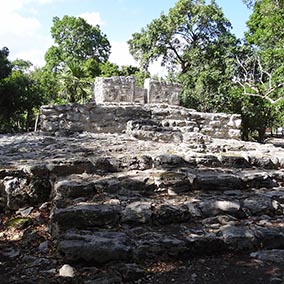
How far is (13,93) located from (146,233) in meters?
11.7

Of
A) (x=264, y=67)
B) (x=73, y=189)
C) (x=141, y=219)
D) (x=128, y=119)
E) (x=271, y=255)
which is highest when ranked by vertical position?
(x=264, y=67)

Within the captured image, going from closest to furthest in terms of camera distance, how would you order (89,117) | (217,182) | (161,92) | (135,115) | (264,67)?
1. (217,182)
2. (89,117)
3. (135,115)
4. (161,92)
5. (264,67)

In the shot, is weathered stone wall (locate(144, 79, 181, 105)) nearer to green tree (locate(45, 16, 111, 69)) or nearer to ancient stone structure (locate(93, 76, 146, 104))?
ancient stone structure (locate(93, 76, 146, 104))

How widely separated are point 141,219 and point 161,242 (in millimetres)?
351

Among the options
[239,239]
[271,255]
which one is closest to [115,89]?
[239,239]

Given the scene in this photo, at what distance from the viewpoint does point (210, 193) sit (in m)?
3.34

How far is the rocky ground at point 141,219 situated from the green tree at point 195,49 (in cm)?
989

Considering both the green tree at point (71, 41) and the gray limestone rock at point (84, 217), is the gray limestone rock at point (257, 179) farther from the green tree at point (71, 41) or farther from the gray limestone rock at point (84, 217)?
the green tree at point (71, 41)

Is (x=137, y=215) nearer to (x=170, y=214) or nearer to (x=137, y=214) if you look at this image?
(x=137, y=214)

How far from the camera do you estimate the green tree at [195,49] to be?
13905 millimetres

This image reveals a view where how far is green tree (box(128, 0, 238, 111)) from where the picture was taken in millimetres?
13905

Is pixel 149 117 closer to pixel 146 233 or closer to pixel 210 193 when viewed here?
pixel 210 193

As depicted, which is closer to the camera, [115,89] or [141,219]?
[141,219]

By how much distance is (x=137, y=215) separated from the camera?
2.72 metres
